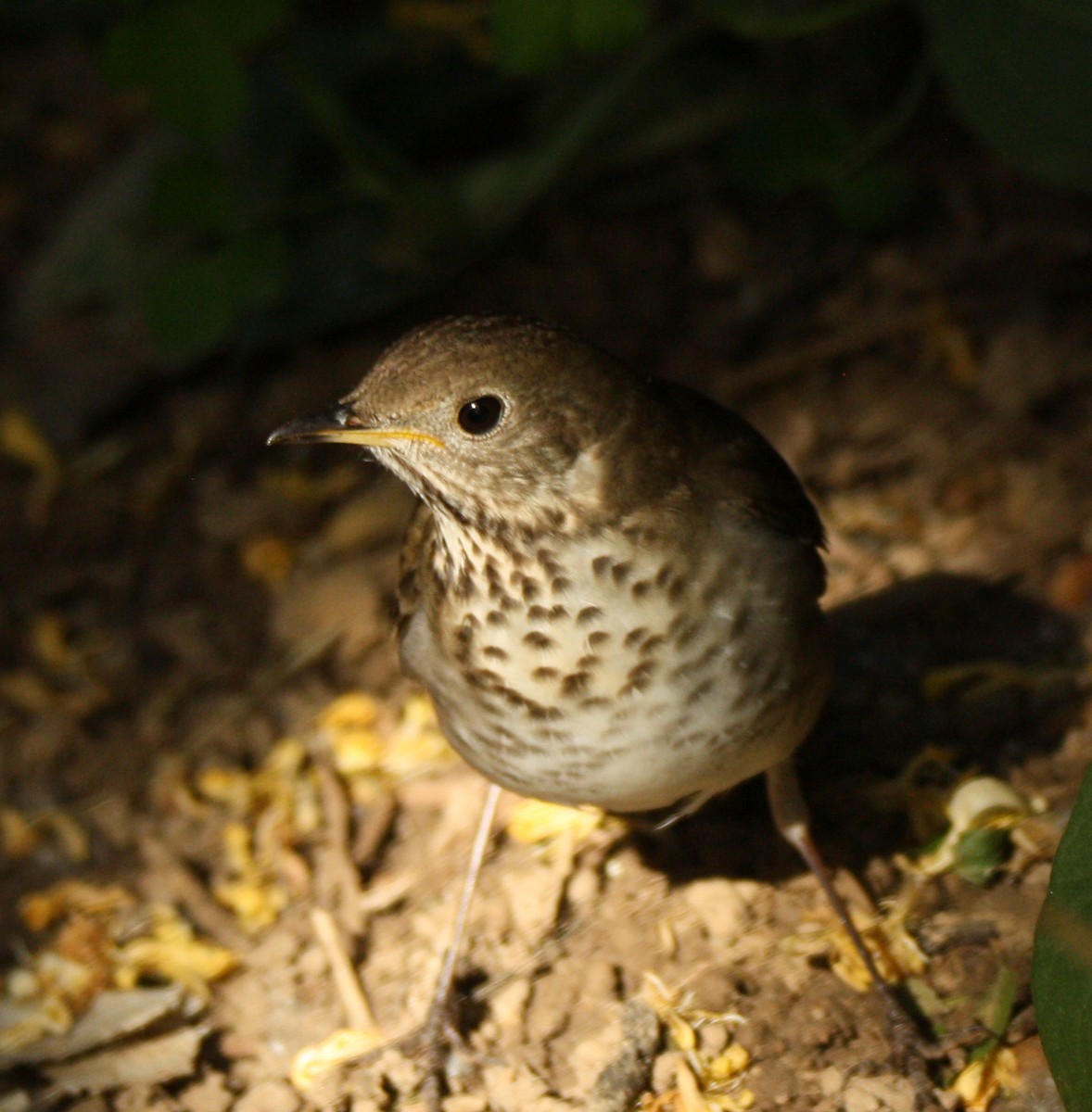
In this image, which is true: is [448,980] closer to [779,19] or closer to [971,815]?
[971,815]

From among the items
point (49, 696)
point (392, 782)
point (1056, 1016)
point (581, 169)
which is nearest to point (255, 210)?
point (581, 169)

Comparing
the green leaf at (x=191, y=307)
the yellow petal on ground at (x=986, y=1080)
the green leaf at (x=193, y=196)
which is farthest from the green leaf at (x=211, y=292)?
the yellow petal on ground at (x=986, y=1080)

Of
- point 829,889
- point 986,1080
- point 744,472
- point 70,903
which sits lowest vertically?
point 70,903

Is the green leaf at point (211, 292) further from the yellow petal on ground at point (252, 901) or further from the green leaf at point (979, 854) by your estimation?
the green leaf at point (979, 854)

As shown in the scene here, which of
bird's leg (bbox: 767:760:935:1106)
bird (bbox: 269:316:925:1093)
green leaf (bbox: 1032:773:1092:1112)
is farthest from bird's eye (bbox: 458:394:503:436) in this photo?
green leaf (bbox: 1032:773:1092:1112)

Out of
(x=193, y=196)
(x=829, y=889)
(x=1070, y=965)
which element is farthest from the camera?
(x=193, y=196)

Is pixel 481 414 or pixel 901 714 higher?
pixel 481 414

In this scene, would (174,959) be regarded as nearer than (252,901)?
Yes

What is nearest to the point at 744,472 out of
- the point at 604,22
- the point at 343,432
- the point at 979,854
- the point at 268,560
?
the point at 343,432
